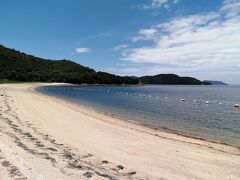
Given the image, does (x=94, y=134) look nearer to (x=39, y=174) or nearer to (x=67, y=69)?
(x=39, y=174)

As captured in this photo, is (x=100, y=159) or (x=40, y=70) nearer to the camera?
(x=100, y=159)

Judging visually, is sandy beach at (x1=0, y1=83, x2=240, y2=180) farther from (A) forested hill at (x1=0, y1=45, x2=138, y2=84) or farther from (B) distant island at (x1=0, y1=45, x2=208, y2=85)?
(A) forested hill at (x1=0, y1=45, x2=138, y2=84)

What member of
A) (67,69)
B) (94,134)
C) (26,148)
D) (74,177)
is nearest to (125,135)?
(94,134)

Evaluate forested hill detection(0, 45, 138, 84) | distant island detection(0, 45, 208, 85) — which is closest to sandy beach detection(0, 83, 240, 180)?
distant island detection(0, 45, 208, 85)

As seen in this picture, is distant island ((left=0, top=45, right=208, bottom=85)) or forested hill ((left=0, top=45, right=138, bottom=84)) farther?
forested hill ((left=0, top=45, right=138, bottom=84))

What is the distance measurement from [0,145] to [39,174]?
3.17 meters

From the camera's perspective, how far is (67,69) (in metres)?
184

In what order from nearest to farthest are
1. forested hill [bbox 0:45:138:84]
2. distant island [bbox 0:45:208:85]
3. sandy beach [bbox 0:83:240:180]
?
sandy beach [bbox 0:83:240:180] < distant island [bbox 0:45:208:85] < forested hill [bbox 0:45:138:84]

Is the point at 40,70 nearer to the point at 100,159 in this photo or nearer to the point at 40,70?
the point at 40,70

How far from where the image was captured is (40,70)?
162 m

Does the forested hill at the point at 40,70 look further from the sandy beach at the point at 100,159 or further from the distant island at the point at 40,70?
the sandy beach at the point at 100,159

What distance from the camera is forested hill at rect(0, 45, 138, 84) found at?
137 meters

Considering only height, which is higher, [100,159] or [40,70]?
[40,70]

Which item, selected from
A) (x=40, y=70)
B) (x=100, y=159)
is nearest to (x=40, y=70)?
(x=40, y=70)
